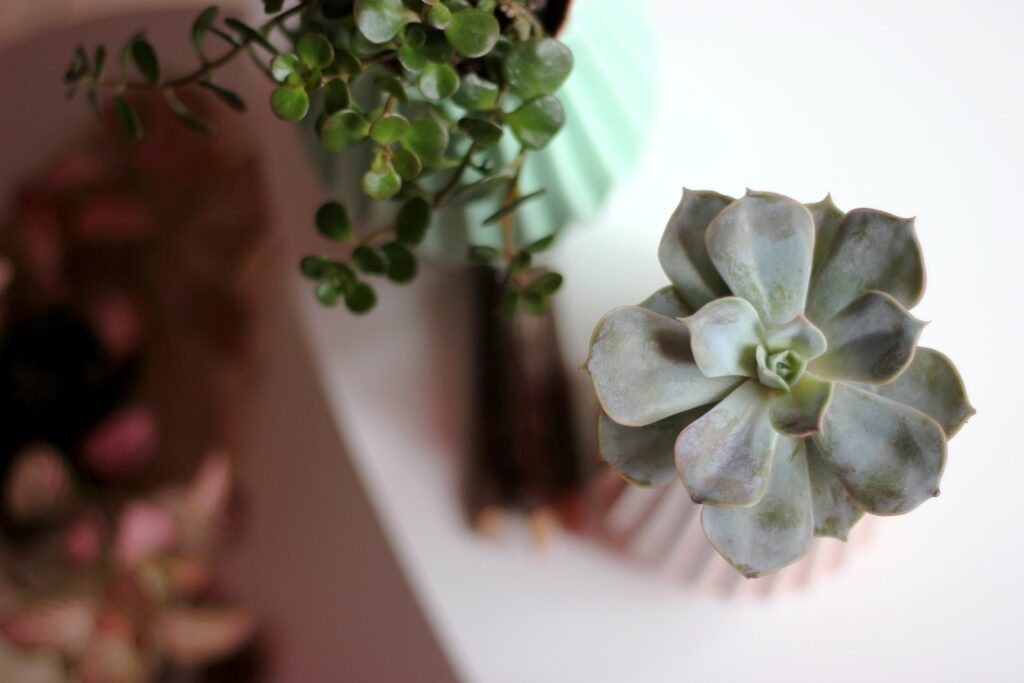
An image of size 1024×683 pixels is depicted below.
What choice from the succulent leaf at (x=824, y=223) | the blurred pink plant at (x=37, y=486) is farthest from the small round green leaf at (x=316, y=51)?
the blurred pink plant at (x=37, y=486)

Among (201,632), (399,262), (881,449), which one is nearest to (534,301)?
(399,262)

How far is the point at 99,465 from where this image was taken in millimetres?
929

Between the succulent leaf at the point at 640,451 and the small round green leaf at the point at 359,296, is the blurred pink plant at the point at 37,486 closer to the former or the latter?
the small round green leaf at the point at 359,296

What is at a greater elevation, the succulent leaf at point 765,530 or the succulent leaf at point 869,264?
the succulent leaf at point 869,264

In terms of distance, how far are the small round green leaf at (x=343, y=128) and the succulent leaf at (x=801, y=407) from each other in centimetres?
21

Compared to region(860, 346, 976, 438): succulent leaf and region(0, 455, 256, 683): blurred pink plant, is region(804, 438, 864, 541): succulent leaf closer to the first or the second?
region(860, 346, 976, 438): succulent leaf

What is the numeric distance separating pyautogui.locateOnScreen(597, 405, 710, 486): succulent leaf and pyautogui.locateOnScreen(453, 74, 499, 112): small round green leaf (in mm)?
154

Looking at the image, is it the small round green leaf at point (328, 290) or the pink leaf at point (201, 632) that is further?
the pink leaf at point (201, 632)

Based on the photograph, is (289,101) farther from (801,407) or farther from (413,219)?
(801,407)

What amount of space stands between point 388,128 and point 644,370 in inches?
6.0

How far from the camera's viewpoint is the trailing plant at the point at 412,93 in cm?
38

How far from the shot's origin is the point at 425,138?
39 cm

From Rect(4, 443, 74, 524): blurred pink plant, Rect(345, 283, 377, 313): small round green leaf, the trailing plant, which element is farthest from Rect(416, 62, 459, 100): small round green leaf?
Rect(4, 443, 74, 524): blurred pink plant

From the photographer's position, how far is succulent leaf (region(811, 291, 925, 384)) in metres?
0.34
